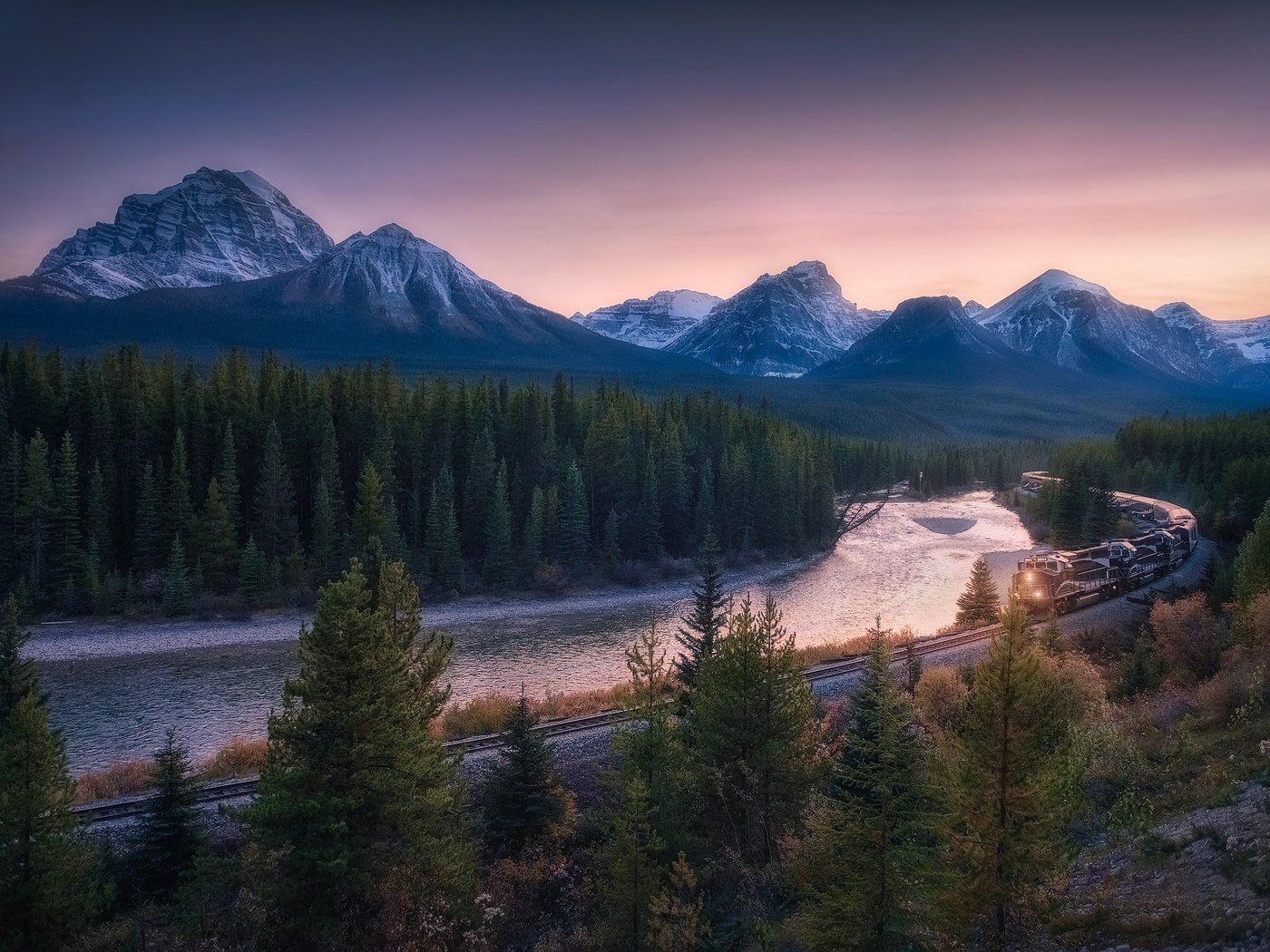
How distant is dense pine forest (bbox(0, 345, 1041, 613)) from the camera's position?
55.5m

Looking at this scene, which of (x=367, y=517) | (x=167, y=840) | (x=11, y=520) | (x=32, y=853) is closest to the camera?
(x=32, y=853)

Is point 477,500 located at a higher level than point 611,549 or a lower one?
higher

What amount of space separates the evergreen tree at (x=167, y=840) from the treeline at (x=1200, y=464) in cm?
7834

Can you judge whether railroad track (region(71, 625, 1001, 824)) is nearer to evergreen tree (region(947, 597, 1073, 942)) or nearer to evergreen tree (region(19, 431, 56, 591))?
evergreen tree (region(947, 597, 1073, 942))

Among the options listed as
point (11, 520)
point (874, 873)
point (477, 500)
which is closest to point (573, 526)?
point (477, 500)

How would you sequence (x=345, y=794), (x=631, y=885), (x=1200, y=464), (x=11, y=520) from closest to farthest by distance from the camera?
(x=345, y=794) < (x=631, y=885) < (x=11, y=520) < (x=1200, y=464)

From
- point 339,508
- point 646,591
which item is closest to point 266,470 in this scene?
point 339,508

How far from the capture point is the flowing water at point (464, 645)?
36.8 metres

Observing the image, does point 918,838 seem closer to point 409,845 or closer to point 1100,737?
point 1100,737

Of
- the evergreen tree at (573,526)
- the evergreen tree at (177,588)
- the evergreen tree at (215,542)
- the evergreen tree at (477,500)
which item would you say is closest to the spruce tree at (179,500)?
the evergreen tree at (215,542)

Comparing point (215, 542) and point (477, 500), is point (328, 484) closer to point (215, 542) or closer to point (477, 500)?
point (215, 542)

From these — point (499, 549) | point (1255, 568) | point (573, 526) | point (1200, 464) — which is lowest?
point (499, 549)

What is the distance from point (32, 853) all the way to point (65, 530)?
166 feet

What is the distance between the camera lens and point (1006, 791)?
1134cm
